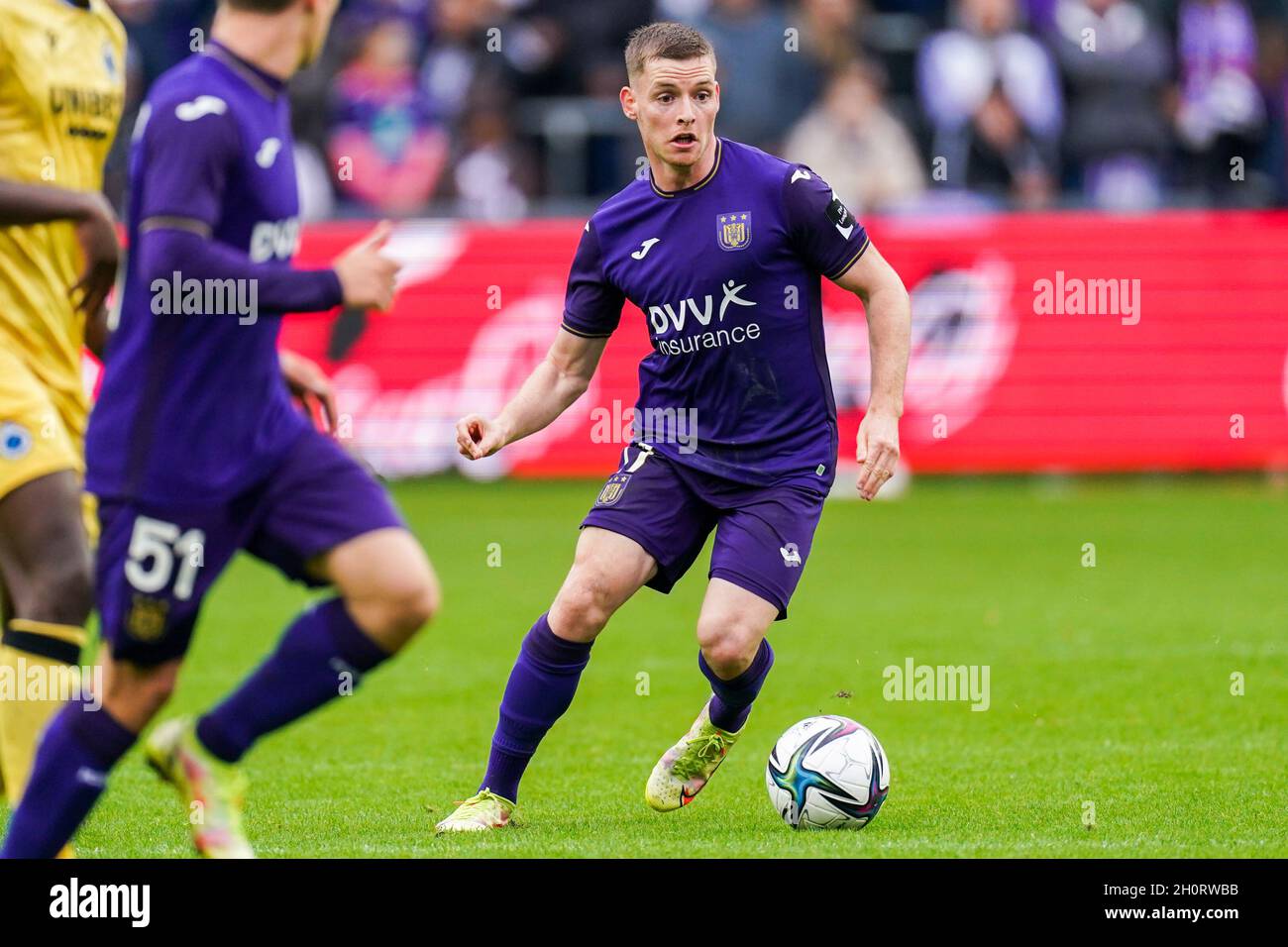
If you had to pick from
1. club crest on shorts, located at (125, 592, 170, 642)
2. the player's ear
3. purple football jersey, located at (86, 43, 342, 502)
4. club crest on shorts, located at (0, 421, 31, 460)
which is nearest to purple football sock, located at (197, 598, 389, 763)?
club crest on shorts, located at (125, 592, 170, 642)

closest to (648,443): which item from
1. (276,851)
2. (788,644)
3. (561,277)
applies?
(276,851)

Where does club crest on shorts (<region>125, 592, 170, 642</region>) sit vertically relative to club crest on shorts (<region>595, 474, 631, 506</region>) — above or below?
below

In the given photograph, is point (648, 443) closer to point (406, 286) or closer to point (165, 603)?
point (165, 603)

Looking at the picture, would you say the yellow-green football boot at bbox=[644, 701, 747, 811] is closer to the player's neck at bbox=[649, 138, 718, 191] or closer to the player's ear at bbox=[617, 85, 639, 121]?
the player's neck at bbox=[649, 138, 718, 191]

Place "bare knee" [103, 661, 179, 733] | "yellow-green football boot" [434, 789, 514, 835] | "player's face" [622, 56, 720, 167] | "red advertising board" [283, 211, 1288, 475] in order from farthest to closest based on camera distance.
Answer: "red advertising board" [283, 211, 1288, 475]
"player's face" [622, 56, 720, 167]
"yellow-green football boot" [434, 789, 514, 835]
"bare knee" [103, 661, 179, 733]

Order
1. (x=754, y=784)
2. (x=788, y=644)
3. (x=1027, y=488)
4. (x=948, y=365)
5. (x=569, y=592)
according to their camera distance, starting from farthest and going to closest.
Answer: (x=1027, y=488), (x=948, y=365), (x=788, y=644), (x=754, y=784), (x=569, y=592)

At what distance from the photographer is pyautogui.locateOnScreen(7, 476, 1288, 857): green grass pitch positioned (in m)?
6.09

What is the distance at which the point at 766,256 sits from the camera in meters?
6.41

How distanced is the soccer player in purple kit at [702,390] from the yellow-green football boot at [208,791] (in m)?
1.11

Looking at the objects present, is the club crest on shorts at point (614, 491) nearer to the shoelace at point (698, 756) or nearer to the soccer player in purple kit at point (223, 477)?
the shoelace at point (698, 756)

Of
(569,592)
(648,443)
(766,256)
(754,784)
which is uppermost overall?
(766,256)

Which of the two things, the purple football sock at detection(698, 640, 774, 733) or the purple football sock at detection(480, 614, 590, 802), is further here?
the purple football sock at detection(698, 640, 774, 733)

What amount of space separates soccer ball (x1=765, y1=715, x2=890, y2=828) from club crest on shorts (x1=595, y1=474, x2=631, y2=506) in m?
0.92

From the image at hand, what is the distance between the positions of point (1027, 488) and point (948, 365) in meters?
1.56
